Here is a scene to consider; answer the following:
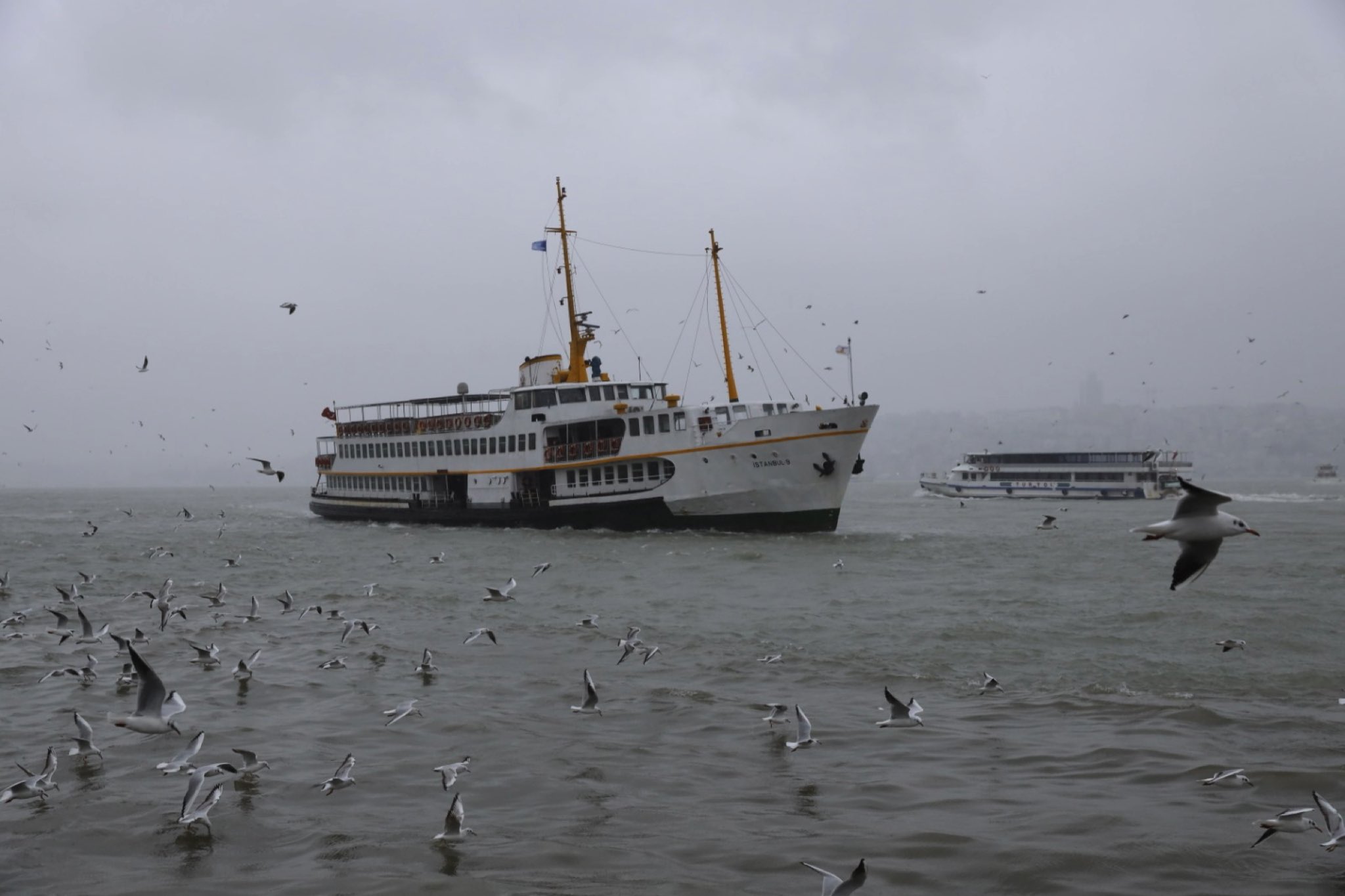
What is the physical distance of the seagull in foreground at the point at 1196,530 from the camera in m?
8.20

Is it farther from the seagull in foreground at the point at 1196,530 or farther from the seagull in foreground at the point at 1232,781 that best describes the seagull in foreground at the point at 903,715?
the seagull in foreground at the point at 1196,530

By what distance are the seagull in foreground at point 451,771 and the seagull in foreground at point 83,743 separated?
357 cm

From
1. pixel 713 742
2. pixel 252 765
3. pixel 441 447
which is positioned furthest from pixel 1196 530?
pixel 441 447

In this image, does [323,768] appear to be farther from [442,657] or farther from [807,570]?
[807,570]

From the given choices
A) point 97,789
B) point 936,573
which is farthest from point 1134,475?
point 97,789

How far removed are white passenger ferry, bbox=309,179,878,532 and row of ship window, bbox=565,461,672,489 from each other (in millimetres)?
62

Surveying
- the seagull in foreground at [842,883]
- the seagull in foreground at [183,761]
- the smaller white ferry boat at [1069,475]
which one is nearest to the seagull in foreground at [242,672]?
the seagull in foreground at [183,761]

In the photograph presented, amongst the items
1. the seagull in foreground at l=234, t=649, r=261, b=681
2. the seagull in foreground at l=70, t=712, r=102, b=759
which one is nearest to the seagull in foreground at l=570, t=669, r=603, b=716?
the seagull in foreground at l=70, t=712, r=102, b=759

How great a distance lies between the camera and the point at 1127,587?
2475 cm

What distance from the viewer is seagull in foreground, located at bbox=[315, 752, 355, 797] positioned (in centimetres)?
913

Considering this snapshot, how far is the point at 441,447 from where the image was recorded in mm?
49188

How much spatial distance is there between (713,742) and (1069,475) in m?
80.9

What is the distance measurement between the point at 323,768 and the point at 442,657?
588 cm

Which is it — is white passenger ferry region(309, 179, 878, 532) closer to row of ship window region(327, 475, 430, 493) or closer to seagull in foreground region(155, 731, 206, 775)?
row of ship window region(327, 475, 430, 493)
